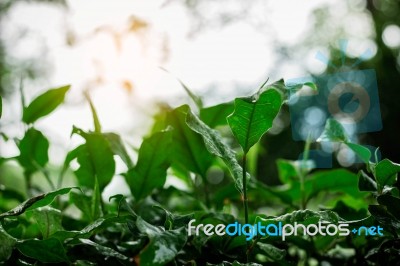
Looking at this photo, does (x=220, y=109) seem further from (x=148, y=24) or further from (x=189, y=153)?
(x=148, y=24)

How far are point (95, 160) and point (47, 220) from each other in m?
0.14

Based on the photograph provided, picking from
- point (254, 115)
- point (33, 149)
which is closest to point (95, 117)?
point (33, 149)

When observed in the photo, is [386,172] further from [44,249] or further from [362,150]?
[44,249]

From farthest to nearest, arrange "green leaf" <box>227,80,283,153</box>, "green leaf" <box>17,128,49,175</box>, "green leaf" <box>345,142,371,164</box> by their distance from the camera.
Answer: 1. "green leaf" <box>17,128,49,175</box>
2. "green leaf" <box>345,142,371,164</box>
3. "green leaf" <box>227,80,283,153</box>

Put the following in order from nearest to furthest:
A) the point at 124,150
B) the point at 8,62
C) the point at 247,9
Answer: the point at 124,150, the point at 247,9, the point at 8,62

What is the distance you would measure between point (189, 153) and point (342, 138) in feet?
0.80

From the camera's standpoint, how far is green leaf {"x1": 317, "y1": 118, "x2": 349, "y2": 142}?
21.7 inches

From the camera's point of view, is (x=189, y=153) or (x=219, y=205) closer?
(x=189, y=153)

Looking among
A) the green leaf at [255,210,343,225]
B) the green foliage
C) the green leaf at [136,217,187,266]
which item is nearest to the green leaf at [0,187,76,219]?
the green foliage

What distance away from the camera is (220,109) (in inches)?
27.6

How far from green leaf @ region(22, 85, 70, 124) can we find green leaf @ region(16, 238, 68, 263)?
1.04ft

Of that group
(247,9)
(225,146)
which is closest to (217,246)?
(225,146)

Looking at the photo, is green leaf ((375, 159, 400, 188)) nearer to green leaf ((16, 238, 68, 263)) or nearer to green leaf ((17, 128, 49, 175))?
green leaf ((16, 238, 68, 263))
